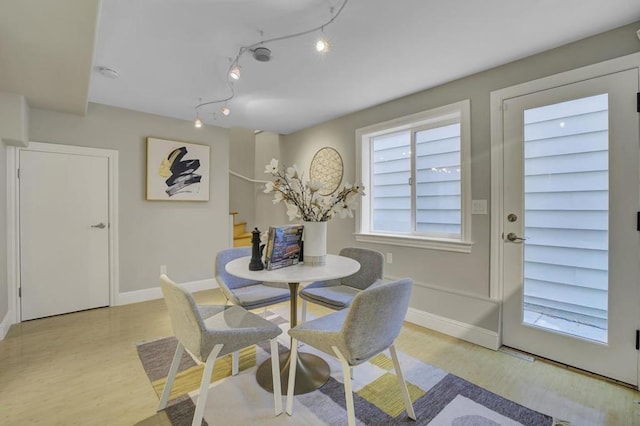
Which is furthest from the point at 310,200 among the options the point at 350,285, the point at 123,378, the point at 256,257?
the point at 123,378

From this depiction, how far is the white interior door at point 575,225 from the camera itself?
73.1 inches

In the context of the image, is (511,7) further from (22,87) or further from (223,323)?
(22,87)

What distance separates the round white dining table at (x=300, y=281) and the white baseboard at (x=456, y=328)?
3.87 feet

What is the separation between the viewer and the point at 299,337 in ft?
4.91

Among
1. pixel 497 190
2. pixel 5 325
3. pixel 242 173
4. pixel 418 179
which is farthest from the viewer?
pixel 242 173

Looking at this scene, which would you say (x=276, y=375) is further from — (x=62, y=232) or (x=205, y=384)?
(x=62, y=232)

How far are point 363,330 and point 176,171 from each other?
330 cm

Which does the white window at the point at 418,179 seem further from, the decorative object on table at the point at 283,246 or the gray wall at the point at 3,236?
the gray wall at the point at 3,236

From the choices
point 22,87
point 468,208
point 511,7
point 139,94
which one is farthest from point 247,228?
point 511,7

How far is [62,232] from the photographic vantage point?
3.10 metres

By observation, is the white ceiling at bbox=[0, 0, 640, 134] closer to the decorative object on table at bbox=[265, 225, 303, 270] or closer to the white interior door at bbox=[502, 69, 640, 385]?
the white interior door at bbox=[502, 69, 640, 385]

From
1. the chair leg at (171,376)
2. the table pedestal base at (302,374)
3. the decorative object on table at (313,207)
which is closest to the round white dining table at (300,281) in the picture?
the table pedestal base at (302,374)

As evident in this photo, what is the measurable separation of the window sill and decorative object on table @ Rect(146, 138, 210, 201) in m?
2.17

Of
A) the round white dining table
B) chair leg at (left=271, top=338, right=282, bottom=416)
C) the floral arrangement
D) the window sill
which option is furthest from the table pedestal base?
the window sill
